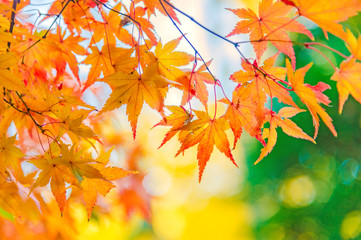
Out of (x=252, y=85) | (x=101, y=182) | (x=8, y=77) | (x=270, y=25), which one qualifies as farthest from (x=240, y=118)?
(x=8, y=77)

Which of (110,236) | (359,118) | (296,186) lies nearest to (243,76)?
(359,118)

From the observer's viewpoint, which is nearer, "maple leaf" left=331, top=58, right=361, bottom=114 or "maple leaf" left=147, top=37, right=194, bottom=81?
"maple leaf" left=331, top=58, right=361, bottom=114

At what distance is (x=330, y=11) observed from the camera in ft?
1.35

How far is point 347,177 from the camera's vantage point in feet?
14.8

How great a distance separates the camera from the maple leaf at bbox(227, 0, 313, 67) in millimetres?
543

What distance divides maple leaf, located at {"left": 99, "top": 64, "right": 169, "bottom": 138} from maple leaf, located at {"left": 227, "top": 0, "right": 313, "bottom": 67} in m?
0.17

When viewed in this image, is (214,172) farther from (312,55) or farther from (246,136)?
(312,55)

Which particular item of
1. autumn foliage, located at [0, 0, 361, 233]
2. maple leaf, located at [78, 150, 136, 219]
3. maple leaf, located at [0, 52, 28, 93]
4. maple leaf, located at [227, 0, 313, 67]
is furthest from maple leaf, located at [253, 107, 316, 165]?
maple leaf, located at [0, 52, 28, 93]

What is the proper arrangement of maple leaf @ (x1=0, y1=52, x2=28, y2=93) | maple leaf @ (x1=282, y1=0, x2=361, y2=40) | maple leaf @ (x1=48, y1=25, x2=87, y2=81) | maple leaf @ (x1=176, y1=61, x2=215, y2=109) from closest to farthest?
maple leaf @ (x1=282, y1=0, x2=361, y2=40) → maple leaf @ (x1=0, y1=52, x2=28, y2=93) → maple leaf @ (x1=176, y1=61, x2=215, y2=109) → maple leaf @ (x1=48, y1=25, x2=87, y2=81)

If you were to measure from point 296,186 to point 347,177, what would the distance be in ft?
2.73

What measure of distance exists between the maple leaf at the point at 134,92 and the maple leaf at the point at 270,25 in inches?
6.5

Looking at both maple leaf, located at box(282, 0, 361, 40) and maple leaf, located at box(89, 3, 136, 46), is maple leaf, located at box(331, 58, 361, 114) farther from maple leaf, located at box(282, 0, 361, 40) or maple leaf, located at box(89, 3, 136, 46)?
maple leaf, located at box(89, 3, 136, 46)

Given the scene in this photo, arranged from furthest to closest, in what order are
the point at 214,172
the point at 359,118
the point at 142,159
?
the point at 214,172 < the point at 359,118 < the point at 142,159

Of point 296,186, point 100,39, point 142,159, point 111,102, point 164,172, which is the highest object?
point 100,39
